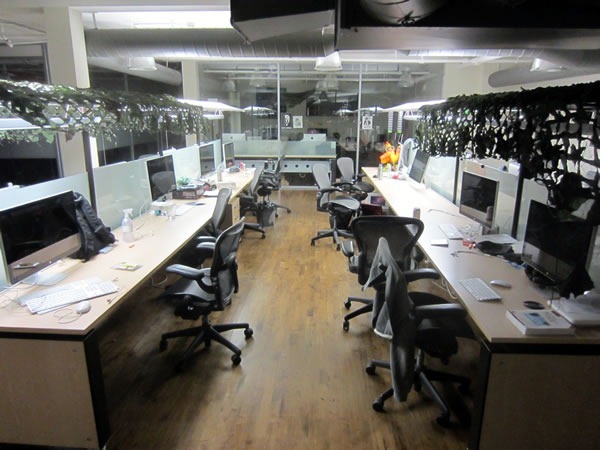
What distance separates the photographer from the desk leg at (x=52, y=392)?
1.88 meters

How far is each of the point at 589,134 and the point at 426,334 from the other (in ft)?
4.04

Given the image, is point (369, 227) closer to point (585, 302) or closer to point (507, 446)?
point (585, 302)

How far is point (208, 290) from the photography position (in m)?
2.69

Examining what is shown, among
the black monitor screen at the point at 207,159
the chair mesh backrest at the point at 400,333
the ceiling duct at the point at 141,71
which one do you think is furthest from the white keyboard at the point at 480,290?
the ceiling duct at the point at 141,71

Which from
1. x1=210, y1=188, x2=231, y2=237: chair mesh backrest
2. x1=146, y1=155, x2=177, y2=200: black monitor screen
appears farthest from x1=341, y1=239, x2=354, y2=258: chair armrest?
x1=146, y1=155, x2=177, y2=200: black monitor screen

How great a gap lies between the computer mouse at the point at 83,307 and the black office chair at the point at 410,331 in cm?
150

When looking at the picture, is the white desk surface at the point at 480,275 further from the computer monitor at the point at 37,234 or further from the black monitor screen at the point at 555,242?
the computer monitor at the point at 37,234

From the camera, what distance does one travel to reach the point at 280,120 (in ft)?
30.2

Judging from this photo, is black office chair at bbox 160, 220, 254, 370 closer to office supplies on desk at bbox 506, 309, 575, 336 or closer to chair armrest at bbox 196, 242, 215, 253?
chair armrest at bbox 196, 242, 215, 253

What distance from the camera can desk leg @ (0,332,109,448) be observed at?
74.2 inches

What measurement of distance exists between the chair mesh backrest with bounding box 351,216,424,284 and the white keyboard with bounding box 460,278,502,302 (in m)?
0.58

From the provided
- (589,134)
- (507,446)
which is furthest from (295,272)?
(589,134)

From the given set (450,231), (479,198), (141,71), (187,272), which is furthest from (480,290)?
(141,71)

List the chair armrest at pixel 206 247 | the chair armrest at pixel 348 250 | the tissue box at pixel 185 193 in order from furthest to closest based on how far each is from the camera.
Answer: the tissue box at pixel 185 193 < the chair armrest at pixel 348 250 < the chair armrest at pixel 206 247
